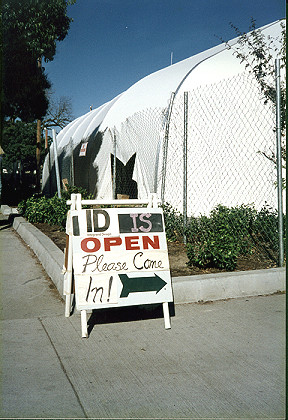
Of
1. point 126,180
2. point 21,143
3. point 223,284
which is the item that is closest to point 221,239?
point 223,284

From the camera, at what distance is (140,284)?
418 centimetres

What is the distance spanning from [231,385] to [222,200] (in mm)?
7161

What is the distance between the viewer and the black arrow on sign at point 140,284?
413cm

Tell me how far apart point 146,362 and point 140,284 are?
89cm

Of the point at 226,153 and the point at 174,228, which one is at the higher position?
the point at 226,153

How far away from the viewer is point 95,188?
50.2 ft

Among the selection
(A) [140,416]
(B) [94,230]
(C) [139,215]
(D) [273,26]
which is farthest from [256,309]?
(D) [273,26]

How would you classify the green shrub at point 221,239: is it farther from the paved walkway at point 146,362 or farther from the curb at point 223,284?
the paved walkway at point 146,362

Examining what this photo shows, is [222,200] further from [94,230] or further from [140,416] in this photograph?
[140,416]

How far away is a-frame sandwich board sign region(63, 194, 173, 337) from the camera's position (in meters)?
4.04

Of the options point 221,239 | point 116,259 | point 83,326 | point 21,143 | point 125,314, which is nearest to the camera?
point 83,326

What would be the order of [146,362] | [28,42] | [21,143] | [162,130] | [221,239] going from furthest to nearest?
[21,143]
[28,42]
[162,130]
[221,239]
[146,362]

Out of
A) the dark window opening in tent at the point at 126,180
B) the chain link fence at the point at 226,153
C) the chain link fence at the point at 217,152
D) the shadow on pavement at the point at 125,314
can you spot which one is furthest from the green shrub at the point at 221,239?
the dark window opening in tent at the point at 126,180

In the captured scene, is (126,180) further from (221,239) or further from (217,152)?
(221,239)
